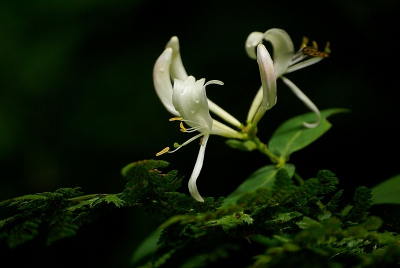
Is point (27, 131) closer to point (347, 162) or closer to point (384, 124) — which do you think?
point (347, 162)

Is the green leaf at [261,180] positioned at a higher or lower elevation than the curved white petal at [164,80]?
lower

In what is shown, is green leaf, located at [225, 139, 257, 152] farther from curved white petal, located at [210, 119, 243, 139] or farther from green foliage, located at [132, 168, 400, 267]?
green foliage, located at [132, 168, 400, 267]

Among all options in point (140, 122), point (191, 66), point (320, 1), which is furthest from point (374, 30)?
point (140, 122)

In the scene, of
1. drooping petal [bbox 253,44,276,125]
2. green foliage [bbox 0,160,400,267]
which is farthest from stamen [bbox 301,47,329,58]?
green foliage [bbox 0,160,400,267]

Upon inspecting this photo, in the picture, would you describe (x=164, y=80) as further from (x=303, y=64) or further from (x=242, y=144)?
(x=303, y=64)

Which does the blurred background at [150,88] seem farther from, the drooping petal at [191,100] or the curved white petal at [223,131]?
the drooping petal at [191,100]

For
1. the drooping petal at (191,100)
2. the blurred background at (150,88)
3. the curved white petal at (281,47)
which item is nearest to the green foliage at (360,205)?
the drooping petal at (191,100)
